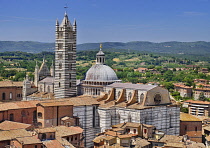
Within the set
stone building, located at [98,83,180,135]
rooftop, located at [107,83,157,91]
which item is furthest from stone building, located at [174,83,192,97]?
rooftop, located at [107,83,157,91]

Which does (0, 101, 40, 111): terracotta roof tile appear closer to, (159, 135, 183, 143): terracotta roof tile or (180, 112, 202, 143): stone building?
(159, 135, 183, 143): terracotta roof tile

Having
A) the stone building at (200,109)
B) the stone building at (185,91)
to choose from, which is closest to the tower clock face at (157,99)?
the stone building at (200,109)

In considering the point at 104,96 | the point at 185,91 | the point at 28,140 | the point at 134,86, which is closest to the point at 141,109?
the point at 134,86

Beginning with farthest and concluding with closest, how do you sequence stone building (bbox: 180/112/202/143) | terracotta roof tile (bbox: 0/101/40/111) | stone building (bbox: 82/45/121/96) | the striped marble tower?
the striped marble tower → stone building (bbox: 82/45/121/96) → stone building (bbox: 180/112/202/143) → terracotta roof tile (bbox: 0/101/40/111)

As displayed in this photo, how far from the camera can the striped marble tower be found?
52188 mm

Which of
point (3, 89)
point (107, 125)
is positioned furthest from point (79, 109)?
point (3, 89)

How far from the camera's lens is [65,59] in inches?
2052

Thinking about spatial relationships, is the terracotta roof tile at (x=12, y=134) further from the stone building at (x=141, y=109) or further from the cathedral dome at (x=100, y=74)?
the cathedral dome at (x=100, y=74)

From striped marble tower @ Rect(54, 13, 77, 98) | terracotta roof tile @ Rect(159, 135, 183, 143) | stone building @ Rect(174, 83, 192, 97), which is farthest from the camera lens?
stone building @ Rect(174, 83, 192, 97)

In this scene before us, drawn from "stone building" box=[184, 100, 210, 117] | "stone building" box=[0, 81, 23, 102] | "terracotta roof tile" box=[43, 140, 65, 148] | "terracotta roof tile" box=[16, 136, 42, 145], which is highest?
"stone building" box=[0, 81, 23, 102]

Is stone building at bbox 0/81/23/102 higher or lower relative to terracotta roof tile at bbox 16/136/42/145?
higher

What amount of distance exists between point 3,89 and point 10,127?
26887 millimetres

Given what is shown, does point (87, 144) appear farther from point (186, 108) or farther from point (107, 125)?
point (186, 108)

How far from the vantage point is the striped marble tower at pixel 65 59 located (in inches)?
2055
